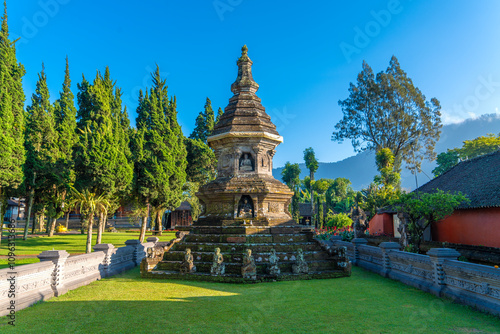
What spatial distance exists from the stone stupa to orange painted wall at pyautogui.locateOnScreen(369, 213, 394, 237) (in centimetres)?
1511

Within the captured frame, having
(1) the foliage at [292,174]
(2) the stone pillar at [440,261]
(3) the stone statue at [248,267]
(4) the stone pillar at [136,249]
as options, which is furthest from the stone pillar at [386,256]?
(1) the foliage at [292,174]

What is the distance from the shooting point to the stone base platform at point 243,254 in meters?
10.7

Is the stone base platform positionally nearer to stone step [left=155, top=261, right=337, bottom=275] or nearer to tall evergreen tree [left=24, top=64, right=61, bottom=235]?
stone step [left=155, top=261, right=337, bottom=275]

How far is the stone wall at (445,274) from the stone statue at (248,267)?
491 cm

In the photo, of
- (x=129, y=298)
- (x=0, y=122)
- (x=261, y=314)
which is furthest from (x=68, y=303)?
(x=0, y=122)

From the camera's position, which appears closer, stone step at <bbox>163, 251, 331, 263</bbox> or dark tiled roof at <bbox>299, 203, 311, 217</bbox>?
stone step at <bbox>163, 251, 331, 263</bbox>

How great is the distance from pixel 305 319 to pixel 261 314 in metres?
0.97

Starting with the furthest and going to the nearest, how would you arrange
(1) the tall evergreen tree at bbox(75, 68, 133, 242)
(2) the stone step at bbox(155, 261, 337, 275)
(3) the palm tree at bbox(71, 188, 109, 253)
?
(1) the tall evergreen tree at bbox(75, 68, 133, 242) < (3) the palm tree at bbox(71, 188, 109, 253) < (2) the stone step at bbox(155, 261, 337, 275)

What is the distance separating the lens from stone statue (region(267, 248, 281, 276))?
416 inches

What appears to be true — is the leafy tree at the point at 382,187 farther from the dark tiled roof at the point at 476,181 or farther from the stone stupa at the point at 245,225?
the stone stupa at the point at 245,225

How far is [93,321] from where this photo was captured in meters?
6.62

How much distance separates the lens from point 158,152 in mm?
27781

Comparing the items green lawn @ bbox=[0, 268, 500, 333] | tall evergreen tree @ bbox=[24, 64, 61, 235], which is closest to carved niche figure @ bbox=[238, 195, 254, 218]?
green lawn @ bbox=[0, 268, 500, 333]

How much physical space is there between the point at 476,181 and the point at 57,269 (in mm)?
20771
